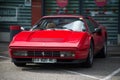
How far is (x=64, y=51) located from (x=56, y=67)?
107 cm

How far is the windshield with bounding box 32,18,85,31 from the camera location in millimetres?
11141

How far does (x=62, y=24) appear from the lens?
37.3ft

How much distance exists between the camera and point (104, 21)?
17750mm

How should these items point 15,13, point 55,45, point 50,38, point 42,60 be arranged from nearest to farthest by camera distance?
point 55,45 < point 42,60 < point 50,38 < point 15,13

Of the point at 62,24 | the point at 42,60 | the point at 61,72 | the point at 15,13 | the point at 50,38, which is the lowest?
the point at 61,72

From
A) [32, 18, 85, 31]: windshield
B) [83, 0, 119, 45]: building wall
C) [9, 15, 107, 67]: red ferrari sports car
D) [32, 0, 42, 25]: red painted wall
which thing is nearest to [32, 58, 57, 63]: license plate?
[9, 15, 107, 67]: red ferrari sports car

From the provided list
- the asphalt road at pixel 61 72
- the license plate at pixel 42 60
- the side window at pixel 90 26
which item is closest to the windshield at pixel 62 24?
the side window at pixel 90 26

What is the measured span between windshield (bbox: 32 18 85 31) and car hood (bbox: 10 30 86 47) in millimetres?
437

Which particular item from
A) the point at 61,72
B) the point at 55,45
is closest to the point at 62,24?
the point at 55,45

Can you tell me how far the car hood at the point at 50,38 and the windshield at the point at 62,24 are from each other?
437 millimetres

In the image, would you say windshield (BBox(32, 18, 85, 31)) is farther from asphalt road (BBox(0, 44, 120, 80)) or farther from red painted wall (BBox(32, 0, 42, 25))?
red painted wall (BBox(32, 0, 42, 25))

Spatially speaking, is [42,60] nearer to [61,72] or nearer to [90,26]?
[61,72]

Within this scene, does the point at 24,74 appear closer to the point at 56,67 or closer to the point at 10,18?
the point at 56,67

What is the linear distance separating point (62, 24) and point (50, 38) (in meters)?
1.26
